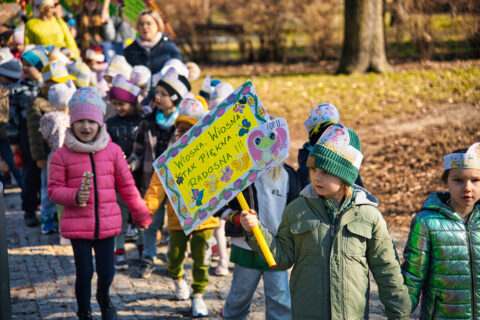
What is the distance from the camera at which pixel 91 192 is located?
17.1 ft

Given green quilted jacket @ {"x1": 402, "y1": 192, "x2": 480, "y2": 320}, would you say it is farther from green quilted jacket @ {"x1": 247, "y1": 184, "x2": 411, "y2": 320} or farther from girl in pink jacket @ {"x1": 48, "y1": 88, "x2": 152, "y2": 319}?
girl in pink jacket @ {"x1": 48, "y1": 88, "x2": 152, "y2": 319}

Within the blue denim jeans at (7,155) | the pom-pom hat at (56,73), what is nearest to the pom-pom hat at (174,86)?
the pom-pom hat at (56,73)

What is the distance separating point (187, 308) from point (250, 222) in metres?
2.54

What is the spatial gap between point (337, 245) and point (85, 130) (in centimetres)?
249

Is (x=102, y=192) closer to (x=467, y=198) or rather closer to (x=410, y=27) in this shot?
(x=467, y=198)

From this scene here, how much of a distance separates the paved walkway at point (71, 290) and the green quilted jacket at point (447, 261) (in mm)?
1789

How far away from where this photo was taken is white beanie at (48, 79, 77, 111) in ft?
23.6

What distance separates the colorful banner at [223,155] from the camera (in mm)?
3785

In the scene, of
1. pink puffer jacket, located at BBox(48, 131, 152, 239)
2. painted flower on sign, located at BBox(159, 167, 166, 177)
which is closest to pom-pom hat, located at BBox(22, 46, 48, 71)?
pink puffer jacket, located at BBox(48, 131, 152, 239)

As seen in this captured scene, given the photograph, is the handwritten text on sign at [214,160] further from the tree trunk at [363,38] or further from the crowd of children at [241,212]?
the tree trunk at [363,38]

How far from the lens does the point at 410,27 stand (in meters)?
17.7

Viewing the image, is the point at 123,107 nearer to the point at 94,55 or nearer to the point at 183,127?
the point at 183,127

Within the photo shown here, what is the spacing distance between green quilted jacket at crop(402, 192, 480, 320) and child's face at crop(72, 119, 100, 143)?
105 inches

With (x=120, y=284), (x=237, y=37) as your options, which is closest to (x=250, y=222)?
(x=120, y=284)
